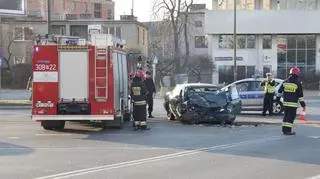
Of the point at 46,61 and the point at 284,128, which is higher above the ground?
the point at 46,61

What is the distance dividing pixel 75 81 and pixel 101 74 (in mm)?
769

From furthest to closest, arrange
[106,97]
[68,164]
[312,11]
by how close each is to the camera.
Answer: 1. [312,11]
2. [106,97]
3. [68,164]

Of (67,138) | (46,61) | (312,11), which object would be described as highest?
(312,11)

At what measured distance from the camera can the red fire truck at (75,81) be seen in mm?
17609

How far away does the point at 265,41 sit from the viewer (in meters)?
61.2

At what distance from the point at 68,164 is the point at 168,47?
64.2 metres

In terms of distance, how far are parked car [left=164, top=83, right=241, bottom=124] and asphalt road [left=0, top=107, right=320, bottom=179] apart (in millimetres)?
898

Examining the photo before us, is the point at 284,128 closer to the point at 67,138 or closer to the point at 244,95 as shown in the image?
the point at 67,138

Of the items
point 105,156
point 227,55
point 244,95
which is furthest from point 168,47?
point 105,156

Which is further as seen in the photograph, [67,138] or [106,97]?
[106,97]

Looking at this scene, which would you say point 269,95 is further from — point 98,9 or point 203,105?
point 98,9

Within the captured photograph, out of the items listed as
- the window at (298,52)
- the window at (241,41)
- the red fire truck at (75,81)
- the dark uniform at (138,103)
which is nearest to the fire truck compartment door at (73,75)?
the red fire truck at (75,81)

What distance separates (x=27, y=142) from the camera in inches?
596

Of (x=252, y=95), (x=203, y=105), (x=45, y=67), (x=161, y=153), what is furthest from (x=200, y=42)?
(x=161, y=153)
